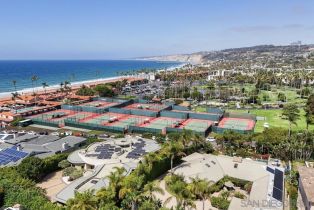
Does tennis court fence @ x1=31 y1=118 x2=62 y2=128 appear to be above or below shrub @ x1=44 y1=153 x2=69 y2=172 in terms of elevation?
below

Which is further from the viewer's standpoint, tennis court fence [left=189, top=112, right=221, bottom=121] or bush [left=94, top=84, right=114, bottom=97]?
bush [left=94, top=84, right=114, bottom=97]

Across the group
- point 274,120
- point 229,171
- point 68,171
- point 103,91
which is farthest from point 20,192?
point 103,91

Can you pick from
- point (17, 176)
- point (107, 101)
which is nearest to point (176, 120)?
point (107, 101)

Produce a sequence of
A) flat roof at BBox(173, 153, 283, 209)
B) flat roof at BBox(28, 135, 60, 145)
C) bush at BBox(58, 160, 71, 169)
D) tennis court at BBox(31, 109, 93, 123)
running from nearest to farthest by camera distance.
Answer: flat roof at BBox(173, 153, 283, 209) < bush at BBox(58, 160, 71, 169) < flat roof at BBox(28, 135, 60, 145) < tennis court at BBox(31, 109, 93, 123)

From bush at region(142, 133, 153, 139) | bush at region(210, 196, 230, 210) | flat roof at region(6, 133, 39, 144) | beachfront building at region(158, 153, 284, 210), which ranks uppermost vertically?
flat roof at region(6, 133, 39, 144)

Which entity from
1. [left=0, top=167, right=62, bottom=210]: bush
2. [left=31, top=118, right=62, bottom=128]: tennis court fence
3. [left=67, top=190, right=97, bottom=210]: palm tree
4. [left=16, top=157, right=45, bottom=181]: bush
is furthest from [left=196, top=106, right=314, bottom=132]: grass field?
[left=67, top=190, right=97, bottom=210]: palm tree

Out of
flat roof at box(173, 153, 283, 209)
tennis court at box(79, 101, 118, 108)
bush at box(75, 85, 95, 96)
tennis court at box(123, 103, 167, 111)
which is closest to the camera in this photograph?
flat roof at box(173, 153, 283, 209)

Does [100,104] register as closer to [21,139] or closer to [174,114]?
[174,114]

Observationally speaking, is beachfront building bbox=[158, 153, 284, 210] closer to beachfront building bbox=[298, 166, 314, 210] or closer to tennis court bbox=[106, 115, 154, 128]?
Answer: beachfront building bbox=[298, 166, 314, 210]
